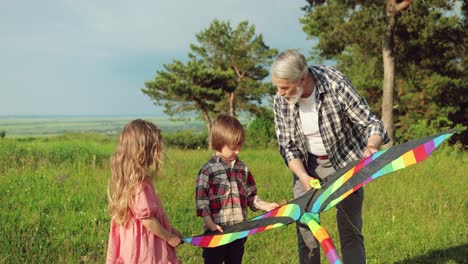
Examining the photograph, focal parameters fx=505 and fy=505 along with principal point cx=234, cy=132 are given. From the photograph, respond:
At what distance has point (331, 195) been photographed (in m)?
2.89

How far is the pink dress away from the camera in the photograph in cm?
278

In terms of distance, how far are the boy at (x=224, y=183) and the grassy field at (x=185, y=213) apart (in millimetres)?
455

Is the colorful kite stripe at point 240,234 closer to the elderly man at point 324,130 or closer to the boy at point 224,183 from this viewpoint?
the boy at point 224,183

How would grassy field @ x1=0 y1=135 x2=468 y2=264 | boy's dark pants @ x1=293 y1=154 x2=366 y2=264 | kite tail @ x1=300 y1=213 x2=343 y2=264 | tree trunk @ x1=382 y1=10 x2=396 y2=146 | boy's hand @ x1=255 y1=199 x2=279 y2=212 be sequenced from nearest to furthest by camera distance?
kite tail @ x1=300 y1=213 x2=343 y2=264
boy's hand @ x1=255 y1=199 x2=279 y2=212
boy's dark pants @ x1=293 y1=154 x2=366 y2=264
grassy field @ x1=0 y1=135 x2=468 y2=264
tree trunk @ x1=382 y1=10 x2=396 y2=146

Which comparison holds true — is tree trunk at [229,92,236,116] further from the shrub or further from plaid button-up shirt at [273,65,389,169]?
plaid button-up shirt at [273,65,389,169]

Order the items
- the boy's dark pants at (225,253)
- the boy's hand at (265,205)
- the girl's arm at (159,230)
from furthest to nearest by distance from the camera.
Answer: the boy's dark pants at (225,253)
the boy's hand at (265,205)
the girl's arm at (159,230)

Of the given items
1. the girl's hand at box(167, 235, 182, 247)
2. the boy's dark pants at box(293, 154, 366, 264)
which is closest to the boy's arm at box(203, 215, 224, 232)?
the girl's hand at box(167, 235, 182, 247)

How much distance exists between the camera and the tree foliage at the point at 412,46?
1664 cm

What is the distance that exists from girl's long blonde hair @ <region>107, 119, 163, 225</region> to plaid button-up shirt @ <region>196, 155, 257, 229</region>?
50 centimetres

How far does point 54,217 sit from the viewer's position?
216 inches

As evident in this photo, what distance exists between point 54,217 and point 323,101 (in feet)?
11.3

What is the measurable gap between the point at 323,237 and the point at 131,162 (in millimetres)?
1120

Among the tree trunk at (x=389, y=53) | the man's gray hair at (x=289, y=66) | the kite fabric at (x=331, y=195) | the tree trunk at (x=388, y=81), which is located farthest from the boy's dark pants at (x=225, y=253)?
the tree trunk at (x=388, y=81)

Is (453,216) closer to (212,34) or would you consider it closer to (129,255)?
(129,255)
